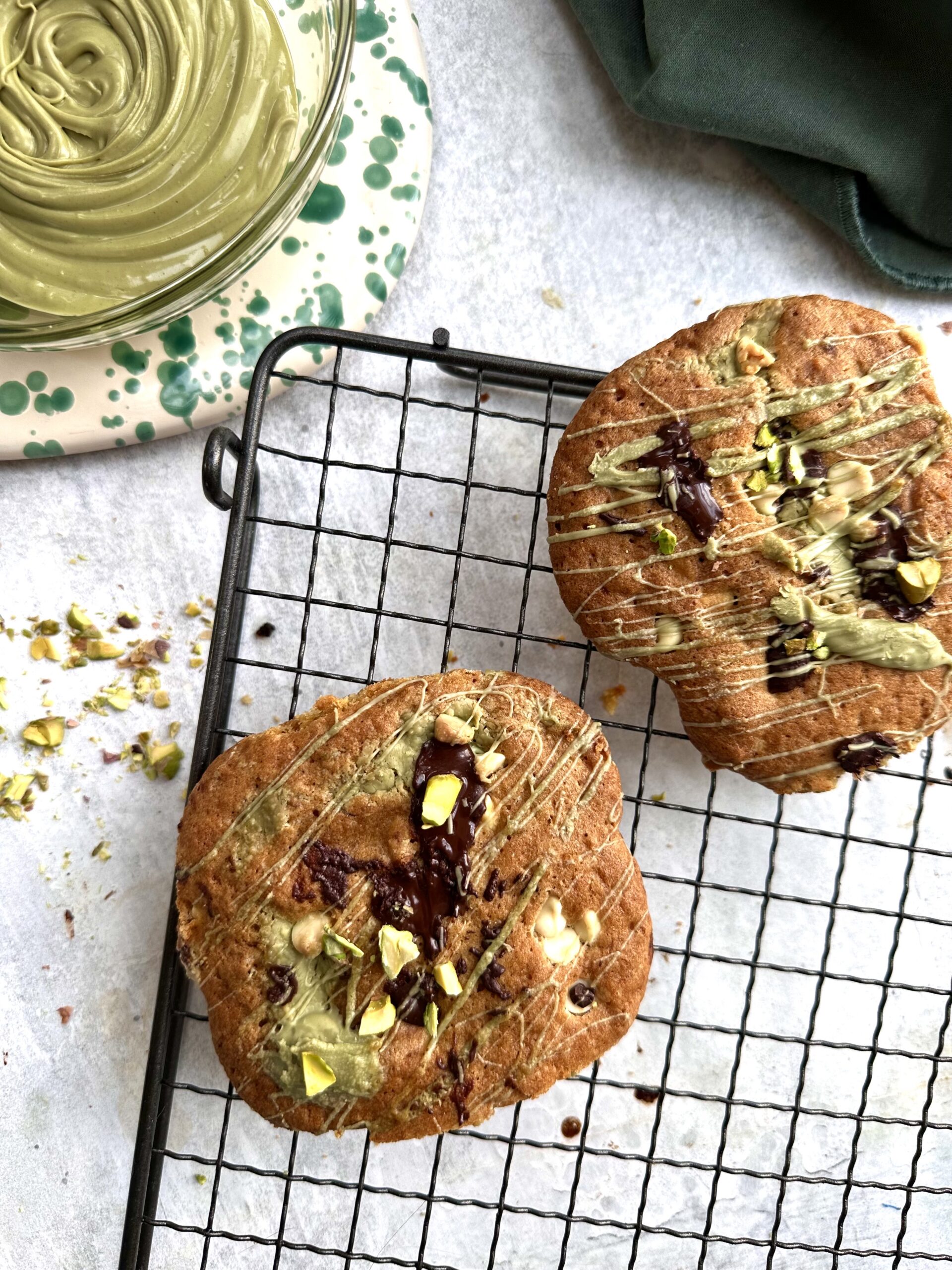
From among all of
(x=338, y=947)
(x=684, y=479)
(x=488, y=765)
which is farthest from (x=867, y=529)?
(x=338, y=947)

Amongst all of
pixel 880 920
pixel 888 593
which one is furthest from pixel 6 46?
pixel 880 920

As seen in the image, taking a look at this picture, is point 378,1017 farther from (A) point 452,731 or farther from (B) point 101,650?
(B) point 101,650

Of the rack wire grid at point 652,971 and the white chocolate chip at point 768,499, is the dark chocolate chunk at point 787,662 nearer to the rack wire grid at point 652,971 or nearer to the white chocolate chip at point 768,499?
the white chocolate chip at point 768,499

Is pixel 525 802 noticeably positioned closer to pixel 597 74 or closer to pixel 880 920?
pixel 880 920

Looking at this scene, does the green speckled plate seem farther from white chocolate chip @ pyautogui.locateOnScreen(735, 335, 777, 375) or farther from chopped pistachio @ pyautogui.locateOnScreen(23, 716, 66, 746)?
white chocolate chip @ pyautogui.locateOnScreen(735, 335, 777, 375)

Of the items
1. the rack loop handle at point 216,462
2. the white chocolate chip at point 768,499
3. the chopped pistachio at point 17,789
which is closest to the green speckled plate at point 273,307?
the rack loop handle at point 216,462

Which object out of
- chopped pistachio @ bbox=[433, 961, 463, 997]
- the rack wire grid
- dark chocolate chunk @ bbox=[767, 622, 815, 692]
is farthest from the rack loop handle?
dark chocolate chunk @ bbox=[767, 622, 815, 692]
